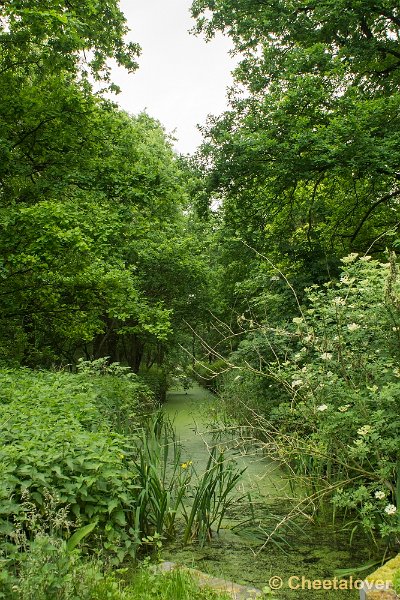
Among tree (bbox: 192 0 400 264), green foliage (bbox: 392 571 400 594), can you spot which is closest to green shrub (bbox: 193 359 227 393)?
green foliage (bbox: 392 571 400 594)

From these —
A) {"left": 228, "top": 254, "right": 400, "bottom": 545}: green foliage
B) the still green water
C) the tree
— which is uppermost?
the tree

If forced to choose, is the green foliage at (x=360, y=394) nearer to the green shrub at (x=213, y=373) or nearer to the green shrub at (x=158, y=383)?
the green shrub at (x=213, y=373)

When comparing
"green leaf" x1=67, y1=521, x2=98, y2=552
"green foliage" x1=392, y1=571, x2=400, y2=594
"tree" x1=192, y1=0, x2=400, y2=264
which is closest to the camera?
"green foliage" x1=392, y1=571, x2=400, y2=594

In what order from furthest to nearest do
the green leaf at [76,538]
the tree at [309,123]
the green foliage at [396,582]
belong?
1. the tree at [309,123]
2. the green leaf at [76,538]
3. the green foliage at [396,582]

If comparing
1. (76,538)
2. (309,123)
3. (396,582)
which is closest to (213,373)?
(76,538)

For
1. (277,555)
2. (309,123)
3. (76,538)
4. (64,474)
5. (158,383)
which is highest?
(309,123)

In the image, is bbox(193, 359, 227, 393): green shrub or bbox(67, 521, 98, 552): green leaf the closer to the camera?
bbox(67, 521, 98, 552): green leaf

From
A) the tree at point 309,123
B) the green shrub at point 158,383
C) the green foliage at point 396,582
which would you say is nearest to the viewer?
the green foliage at point 396,582

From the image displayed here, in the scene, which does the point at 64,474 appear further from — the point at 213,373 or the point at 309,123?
the point at 309,123

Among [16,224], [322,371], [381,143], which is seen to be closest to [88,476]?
[322,371]

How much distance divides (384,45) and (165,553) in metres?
9.95

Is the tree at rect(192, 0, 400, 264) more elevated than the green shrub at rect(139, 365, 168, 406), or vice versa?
the tree at rect(192, 0, 400, 264)

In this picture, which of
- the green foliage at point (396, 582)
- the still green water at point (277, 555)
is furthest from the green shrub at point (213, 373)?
the green foliage at point (396, 582)

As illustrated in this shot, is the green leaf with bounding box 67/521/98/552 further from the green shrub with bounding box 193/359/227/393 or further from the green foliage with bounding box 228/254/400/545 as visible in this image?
the green foliage with bounding box 228/254/400/545
